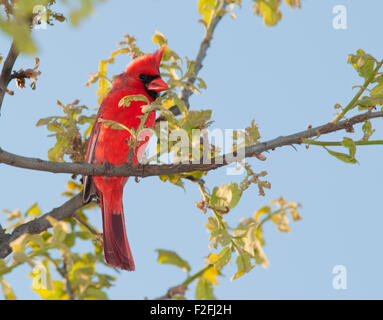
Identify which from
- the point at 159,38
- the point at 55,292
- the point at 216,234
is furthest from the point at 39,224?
the point at 159,38

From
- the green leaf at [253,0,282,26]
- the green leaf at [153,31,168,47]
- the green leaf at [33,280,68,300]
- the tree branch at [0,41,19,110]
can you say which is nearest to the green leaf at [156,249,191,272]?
the green leaf at [33,280,68,300]

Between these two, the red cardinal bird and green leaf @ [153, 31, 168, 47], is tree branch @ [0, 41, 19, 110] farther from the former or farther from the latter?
green leaf @ [153, 31, 168, 47]

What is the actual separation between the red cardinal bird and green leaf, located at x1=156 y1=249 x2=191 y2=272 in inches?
29.1

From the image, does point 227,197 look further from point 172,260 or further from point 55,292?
point 55,292

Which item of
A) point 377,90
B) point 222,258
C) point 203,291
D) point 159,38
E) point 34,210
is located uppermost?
point 159,38

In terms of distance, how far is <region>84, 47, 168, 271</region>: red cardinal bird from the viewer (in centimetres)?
251

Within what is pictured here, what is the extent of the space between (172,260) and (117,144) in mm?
1130

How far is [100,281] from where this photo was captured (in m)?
1.93

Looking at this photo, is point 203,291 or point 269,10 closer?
point 269,10

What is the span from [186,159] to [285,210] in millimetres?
488

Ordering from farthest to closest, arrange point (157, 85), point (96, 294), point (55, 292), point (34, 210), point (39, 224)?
point (157, 85) < point (34, 210) < point (39, 224) < point (55, 292) < point (96, 294)

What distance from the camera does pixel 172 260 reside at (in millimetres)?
1723
